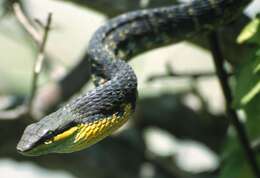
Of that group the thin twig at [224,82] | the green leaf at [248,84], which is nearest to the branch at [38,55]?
the thin twig at [224,82]

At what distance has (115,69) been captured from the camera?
16.2ft

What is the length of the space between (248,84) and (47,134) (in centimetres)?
113

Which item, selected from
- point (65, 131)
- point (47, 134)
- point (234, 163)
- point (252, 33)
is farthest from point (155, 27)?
point (47, 134)

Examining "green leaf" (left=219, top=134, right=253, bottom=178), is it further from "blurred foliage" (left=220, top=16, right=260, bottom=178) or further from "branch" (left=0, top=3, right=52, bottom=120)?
"branch" (left=0, top=3, right=52, bottom=120)

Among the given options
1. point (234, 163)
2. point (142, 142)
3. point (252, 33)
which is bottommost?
point (142, 142)

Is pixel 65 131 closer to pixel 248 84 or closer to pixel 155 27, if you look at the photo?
pixel 248 84

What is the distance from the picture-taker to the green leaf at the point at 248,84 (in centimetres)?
483

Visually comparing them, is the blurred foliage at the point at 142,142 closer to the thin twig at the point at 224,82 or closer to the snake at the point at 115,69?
the thin twig at the point at 224,82

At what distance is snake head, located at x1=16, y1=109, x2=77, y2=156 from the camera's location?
439 cm

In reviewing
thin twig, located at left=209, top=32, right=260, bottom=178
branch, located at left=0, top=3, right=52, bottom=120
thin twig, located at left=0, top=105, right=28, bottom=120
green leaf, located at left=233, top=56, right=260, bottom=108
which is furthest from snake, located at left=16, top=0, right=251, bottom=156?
thin twig, located at left=0, top=105, right=28, bottom=120

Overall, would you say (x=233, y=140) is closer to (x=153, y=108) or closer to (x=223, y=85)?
(x=223, y=85)

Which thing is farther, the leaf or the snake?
the leaf

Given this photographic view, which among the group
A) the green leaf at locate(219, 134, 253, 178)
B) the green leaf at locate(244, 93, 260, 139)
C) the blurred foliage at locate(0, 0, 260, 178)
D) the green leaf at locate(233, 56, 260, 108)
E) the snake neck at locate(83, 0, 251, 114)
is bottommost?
the blurred foliage at locate(0, 0, 260, 178)

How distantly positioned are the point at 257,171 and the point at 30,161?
2257mm
